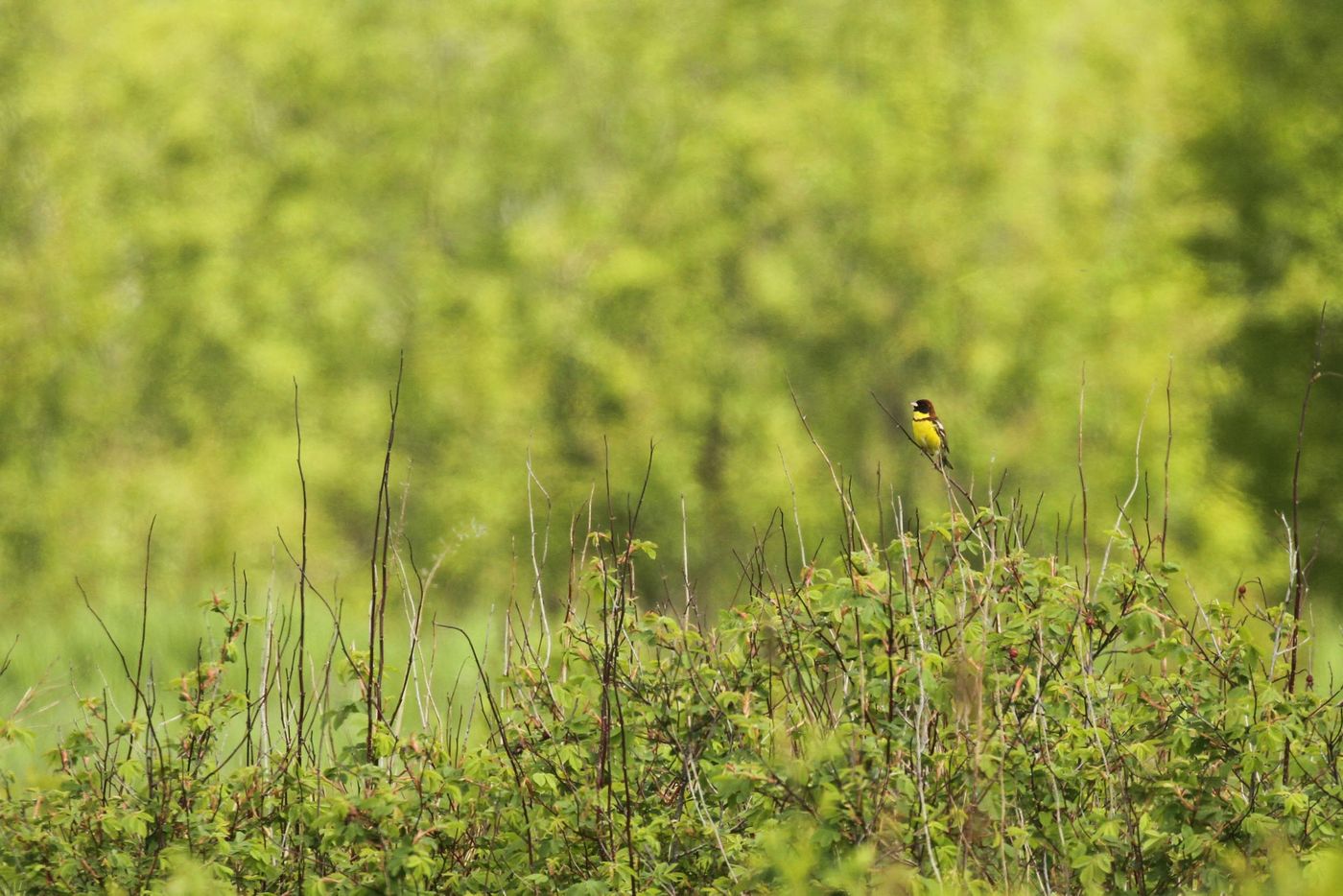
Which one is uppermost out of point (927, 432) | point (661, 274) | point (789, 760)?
point (661, 274)

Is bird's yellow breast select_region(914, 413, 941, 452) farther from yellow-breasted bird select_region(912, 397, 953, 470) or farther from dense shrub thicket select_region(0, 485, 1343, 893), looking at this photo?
dense shrub thicket select_region(0, 485, 1343, 893)

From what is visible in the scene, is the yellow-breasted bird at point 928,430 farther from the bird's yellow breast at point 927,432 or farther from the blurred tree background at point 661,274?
the blurred tree background at point 661,274

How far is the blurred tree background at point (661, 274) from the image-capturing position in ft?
51.9

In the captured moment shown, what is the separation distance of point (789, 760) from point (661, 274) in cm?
1217

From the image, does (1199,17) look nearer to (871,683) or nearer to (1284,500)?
(1284,500)

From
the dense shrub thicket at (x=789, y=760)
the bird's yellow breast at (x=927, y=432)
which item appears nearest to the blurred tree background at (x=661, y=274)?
the bird's yellow breast at (x=927, y=432)

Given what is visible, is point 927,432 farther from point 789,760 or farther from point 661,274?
point 661,274

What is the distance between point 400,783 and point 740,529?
436 inches

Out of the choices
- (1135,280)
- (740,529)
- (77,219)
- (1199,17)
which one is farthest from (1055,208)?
(77,219)

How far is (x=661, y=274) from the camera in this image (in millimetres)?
16125

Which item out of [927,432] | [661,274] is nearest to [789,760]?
[927,432]

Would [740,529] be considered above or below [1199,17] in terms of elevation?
below

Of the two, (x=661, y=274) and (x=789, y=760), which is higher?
(x=661, y=274)

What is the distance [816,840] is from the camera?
3965 mm
